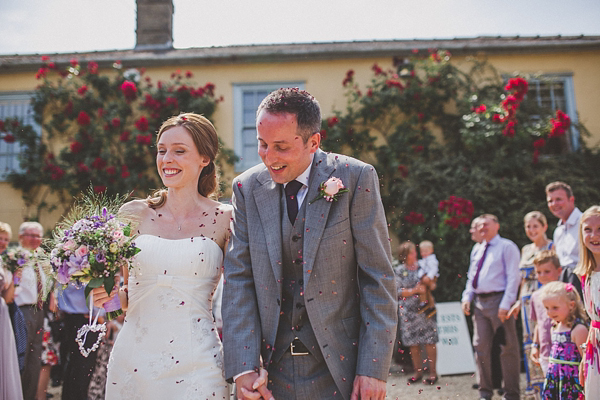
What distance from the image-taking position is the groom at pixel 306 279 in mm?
2578

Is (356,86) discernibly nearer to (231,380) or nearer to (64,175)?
(64,175)

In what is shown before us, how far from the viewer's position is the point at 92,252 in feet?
9.60

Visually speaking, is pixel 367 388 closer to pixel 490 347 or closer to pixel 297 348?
pixel 297 348

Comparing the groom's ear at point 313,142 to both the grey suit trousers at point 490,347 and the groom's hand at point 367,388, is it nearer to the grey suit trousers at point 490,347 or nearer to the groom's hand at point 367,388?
the groom's hand at point 367,388

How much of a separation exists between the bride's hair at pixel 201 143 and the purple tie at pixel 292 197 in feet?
3.12

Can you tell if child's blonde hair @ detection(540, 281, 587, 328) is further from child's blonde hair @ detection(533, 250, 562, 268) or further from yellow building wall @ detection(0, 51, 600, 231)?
yellow building wall @ detection(0, 51, 600, 231)

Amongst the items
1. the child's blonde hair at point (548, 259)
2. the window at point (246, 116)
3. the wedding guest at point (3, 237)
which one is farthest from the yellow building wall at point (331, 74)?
the child's blonde hair at point (548, 259)

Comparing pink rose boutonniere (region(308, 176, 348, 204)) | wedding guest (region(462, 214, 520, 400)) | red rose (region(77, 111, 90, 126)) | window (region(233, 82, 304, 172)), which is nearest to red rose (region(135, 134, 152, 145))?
red rose (region(77, 111, 90, 126))

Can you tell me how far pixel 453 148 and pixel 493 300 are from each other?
5.05 metres

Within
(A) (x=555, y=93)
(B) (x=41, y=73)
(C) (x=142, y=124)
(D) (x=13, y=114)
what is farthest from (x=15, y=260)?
(A) (x=555, y=93)

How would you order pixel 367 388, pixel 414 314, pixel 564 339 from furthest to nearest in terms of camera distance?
pixel 414 314
pixel 564 339
pixel 367 388

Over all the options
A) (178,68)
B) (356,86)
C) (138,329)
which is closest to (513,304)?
(138,329)

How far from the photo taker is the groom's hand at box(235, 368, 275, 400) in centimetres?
250

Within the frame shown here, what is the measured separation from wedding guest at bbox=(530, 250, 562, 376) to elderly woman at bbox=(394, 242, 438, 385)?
232cm
